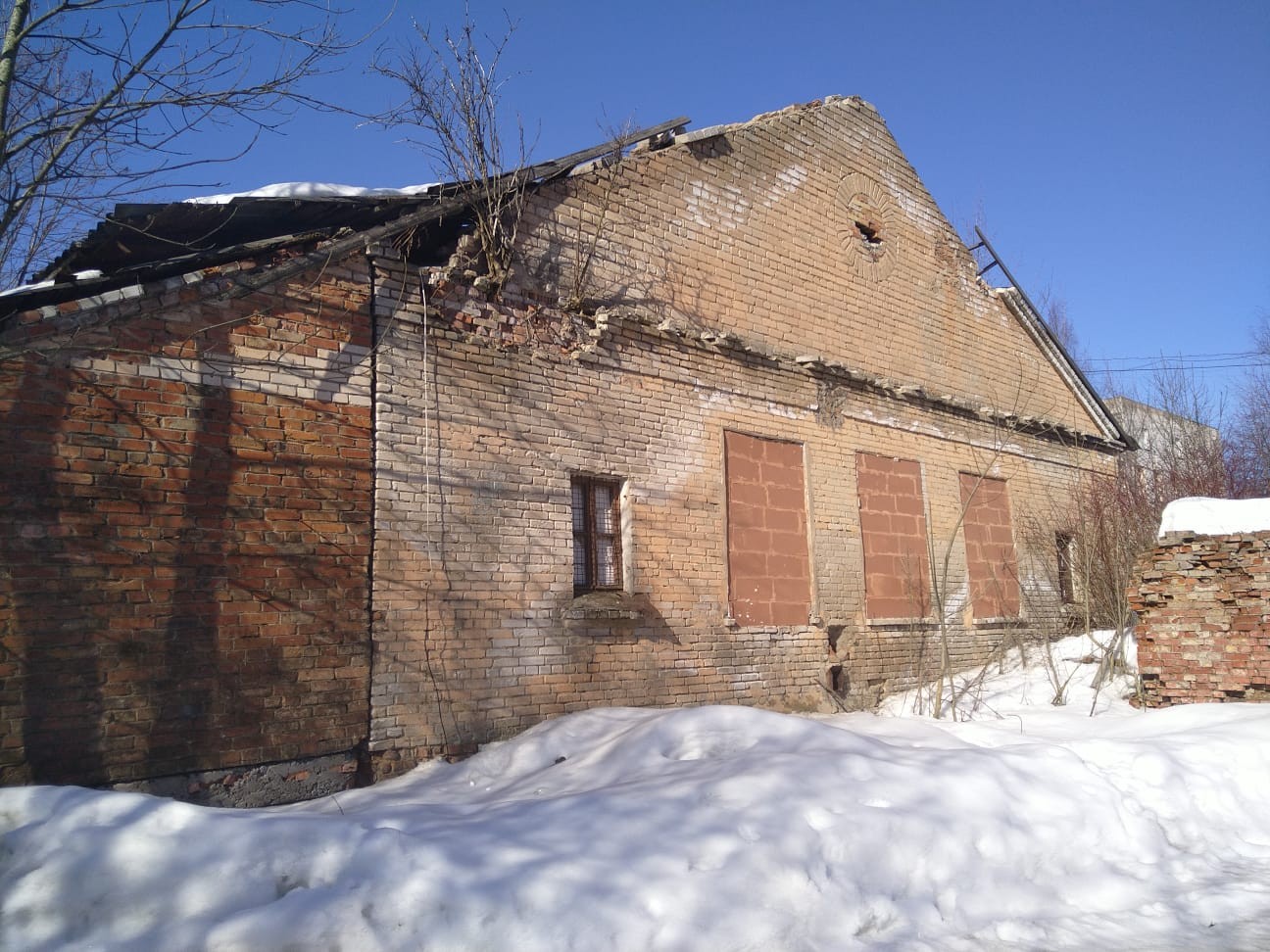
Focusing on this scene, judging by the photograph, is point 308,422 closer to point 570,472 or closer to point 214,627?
point 214,627

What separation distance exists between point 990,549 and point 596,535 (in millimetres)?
6826

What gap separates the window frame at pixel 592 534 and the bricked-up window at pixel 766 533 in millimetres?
1387

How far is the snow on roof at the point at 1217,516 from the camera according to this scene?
8031 mm

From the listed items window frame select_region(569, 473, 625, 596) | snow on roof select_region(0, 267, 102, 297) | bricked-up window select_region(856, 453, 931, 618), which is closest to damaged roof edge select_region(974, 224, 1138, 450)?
bricked-up window select_region(856, 453, 931, 618)

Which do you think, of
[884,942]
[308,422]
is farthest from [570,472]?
[884,942]

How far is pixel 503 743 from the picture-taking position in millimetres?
6648

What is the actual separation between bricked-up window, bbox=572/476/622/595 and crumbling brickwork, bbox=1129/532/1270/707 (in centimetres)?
537

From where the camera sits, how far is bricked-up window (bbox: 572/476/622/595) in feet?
25.6

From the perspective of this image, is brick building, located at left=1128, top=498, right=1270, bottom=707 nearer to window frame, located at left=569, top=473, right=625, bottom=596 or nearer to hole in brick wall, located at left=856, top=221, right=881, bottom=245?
hole in brick wall, located at left=856, top=221, right=881, bottom=245

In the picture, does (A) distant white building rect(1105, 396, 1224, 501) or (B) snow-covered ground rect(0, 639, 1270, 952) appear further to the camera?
(A) distant white building rect(1105, 396, 1224, 501)

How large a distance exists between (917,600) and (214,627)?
820 cm

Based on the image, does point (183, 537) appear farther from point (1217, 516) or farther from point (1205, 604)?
point (1217, 516)

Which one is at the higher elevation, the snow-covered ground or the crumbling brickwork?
the crumbling brickwork

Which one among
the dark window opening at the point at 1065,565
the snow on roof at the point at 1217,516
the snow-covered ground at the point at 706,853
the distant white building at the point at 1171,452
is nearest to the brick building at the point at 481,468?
the snow-covered ground at the point at 706,853
